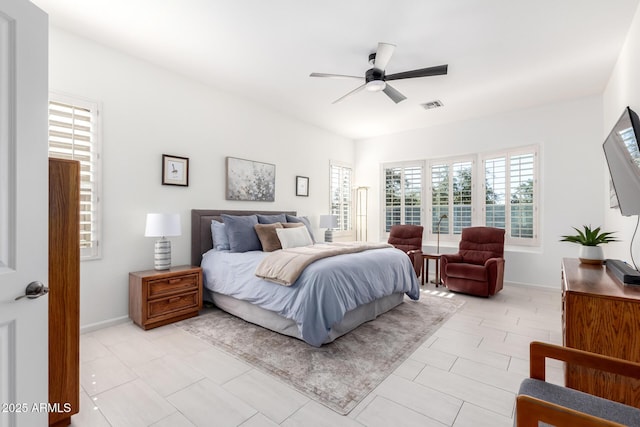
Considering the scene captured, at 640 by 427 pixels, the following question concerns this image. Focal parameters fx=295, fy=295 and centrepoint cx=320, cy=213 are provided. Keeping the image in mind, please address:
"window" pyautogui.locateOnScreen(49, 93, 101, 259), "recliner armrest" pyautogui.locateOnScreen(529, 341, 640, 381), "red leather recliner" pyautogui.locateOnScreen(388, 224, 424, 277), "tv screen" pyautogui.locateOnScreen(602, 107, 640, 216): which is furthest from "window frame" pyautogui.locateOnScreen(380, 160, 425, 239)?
"window" pyautogui.locateOnScreen(49, 93, 101, 259)

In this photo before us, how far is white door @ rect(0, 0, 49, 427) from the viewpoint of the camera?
111 centimetres

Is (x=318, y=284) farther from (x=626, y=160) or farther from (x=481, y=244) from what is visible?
(x=481, y=244)

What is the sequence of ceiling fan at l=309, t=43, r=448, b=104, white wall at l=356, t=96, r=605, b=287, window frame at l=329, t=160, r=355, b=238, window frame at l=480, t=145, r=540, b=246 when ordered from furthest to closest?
window frame at l=329, t=160, r=355, b=238 < window frame at l=480, t=145, r=540, b=246 < white wall at l=356, t=96, r=605, b=287 < ceiling fan at l=309, t=43, r=448, b=104

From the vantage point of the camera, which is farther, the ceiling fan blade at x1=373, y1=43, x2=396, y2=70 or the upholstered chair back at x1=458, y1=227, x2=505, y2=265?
the upholstered chair back at x1=458, y1=227, x2=505, y2=265

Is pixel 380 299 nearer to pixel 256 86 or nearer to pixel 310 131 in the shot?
pixel 256 86

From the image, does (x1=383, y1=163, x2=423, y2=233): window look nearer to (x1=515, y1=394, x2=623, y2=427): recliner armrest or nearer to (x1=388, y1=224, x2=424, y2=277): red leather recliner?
(x1=388, y1=224, x2=424, y2=277): red leather recliner

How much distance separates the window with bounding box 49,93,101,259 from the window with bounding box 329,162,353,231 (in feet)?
13.5

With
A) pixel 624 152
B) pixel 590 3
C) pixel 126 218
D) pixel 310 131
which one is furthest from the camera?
pixel 310 131

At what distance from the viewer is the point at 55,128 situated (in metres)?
2.79

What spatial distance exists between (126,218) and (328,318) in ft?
8.10

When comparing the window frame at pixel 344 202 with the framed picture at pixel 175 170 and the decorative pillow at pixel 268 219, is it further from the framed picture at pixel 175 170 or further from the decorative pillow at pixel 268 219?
the framed picture at pixel 175 170

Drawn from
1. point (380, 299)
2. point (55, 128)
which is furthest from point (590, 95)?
point (55, 128)

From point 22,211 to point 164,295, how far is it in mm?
2196

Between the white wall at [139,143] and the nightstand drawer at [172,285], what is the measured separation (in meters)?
0.45
